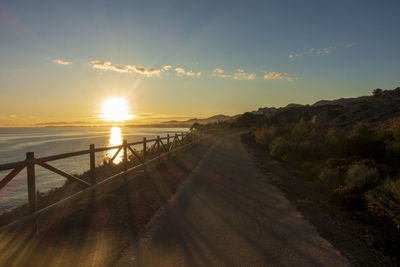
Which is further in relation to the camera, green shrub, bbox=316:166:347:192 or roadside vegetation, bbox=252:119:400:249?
green shrub, bbox=316:166:347:192

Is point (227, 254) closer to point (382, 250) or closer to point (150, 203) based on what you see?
point (382, 250)

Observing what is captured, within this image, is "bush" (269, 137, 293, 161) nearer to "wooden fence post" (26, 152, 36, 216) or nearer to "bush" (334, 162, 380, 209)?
"bush" (334, 162, 380, 209)

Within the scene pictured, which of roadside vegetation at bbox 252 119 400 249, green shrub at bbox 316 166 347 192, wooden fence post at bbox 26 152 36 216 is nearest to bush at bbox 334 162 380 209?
roadside vegetation at bbox 252 119 400 249

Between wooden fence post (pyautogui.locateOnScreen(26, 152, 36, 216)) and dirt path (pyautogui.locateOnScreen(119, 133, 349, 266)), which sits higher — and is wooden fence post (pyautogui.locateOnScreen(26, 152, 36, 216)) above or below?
above

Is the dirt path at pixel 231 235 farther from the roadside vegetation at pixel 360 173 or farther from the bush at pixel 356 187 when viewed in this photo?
the roadside vegetation at pixel 360 173

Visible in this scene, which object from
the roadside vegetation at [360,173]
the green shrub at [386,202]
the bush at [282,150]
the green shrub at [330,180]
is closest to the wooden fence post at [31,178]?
the roadside vegetation at [360,173]

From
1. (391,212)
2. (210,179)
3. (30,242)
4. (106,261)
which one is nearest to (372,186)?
(391,212)

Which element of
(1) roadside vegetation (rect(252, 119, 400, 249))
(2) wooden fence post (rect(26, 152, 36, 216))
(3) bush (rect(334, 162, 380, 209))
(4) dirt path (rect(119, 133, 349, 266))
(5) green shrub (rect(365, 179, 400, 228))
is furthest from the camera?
(3) bush (rect(334, 162, 380, 209))

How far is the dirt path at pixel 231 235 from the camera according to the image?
3.53 metres

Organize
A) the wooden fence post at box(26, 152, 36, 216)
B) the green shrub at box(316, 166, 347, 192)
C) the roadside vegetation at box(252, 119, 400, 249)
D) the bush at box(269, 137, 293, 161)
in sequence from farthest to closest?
1. the bush at box(269, 137, 293, 161)
2. the green shrub at box(316, 166, 347, 192)
3. the roadside vegetation at box(252, 119, 400, 249)
4. the wooden fence post at box(26, 152, 36, 216)

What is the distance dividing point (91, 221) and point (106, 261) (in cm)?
188

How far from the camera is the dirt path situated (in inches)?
139

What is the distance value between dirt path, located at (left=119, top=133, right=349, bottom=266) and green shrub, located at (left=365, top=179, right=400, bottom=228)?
1722 mm

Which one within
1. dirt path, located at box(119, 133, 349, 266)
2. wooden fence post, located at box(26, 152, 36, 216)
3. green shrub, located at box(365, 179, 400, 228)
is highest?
wooden fence post, located at box(26, 152, 36, 216)
